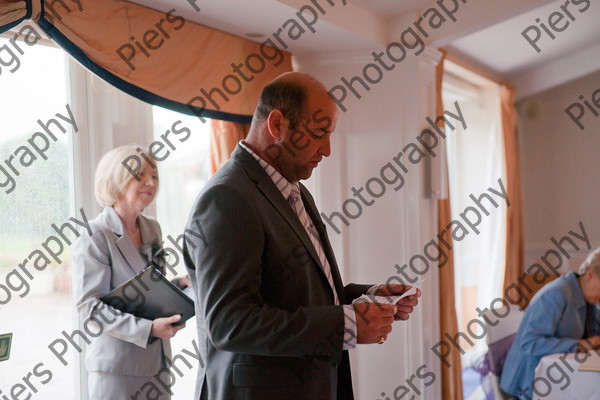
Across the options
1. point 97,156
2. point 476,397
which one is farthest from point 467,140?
point 97,156

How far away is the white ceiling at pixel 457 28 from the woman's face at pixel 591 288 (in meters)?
1.43

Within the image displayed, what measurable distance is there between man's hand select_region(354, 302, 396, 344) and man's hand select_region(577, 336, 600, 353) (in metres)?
1.66

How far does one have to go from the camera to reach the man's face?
1577 millimetres

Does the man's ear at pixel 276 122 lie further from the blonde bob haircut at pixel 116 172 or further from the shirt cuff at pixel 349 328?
the blonde bob haircut at pixel 116 172

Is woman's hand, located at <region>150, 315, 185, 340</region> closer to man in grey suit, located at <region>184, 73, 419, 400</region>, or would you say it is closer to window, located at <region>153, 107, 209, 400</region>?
man in grey suit, located at <region>184, 73, 419, 400</region>

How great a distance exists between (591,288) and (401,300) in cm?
181

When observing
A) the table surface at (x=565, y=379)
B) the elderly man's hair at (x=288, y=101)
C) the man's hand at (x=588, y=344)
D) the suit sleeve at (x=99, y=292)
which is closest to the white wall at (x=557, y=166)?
the man's hand at (x=588, y=344)

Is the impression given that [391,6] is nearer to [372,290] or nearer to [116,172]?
[116,172]

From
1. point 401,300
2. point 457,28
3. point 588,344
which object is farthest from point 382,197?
point 401,300

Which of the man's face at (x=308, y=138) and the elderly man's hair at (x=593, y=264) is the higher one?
the man's face at (x=308, y=138)

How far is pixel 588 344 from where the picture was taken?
9.35 ft

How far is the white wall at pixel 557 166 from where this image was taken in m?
6.31

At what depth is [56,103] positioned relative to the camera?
8.18ft

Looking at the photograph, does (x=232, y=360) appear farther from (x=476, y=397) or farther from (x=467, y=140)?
(x=467, y=140)
